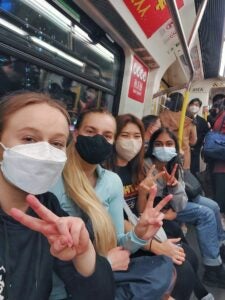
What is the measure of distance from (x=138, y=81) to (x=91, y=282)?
10.9 feet

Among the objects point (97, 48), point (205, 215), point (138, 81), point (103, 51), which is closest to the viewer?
point (205, 215)

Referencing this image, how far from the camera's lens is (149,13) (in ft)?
11.0

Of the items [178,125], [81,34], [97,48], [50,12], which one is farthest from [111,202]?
[178,125]

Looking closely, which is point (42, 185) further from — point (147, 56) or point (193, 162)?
point (193, 162)

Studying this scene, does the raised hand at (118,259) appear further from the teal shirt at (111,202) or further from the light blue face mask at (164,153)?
the light blue face mask at (164,153)

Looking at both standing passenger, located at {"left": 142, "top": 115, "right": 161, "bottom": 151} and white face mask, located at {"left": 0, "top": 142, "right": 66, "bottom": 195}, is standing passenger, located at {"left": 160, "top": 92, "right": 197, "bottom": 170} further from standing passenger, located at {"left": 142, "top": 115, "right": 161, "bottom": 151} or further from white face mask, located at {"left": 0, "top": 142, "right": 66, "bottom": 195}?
white face mask, located at {"left": 0, "top": 142, "right": 66, "bottom": 195}

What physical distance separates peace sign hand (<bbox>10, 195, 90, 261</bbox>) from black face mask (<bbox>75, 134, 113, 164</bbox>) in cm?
80

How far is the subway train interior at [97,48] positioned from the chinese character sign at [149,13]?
1cm

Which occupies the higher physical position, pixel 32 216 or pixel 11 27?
pixel 11 27

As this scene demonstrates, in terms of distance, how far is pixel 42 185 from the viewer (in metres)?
1.03

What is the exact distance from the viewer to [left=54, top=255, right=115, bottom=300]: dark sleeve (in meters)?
0.96

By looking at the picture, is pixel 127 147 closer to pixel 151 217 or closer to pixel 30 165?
pixel 151 217

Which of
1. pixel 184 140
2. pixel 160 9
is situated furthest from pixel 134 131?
pixel 160 9

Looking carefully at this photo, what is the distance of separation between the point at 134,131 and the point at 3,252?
1.39 m
